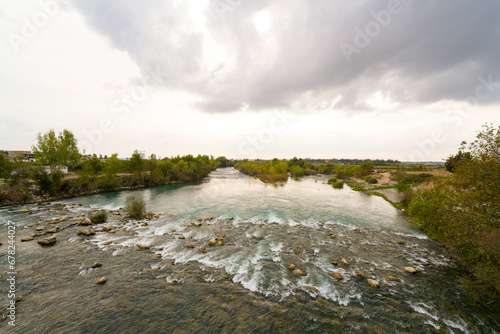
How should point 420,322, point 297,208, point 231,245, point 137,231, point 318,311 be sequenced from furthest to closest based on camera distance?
point 297,208 → point 137,231 → point 231,245 → point 318,311 → point 420,322

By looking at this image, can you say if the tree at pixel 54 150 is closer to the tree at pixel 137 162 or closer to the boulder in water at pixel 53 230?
the tree at pixel 137 162

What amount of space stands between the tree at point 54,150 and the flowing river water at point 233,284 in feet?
134

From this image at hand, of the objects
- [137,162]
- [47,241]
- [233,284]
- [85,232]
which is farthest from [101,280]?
[137,162]

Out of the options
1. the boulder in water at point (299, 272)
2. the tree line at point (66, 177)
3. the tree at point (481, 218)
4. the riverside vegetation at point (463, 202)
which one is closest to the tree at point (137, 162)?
the tree line at point (66, 177)

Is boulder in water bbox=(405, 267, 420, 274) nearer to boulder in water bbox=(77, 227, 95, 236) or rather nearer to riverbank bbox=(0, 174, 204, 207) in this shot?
boulder in water bbox=(77, 227, 95, 236)

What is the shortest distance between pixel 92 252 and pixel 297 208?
26.9 m

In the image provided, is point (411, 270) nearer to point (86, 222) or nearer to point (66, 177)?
point (86, 222)

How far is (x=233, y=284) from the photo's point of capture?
10898 millimetres

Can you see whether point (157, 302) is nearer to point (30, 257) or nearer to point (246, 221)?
point (30, 257)

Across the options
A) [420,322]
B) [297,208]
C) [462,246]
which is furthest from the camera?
[297,208]

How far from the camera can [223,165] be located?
633ft

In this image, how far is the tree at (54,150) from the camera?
46625 mm

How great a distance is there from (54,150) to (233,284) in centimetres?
6773

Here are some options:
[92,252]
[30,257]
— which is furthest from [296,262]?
[30,257]
